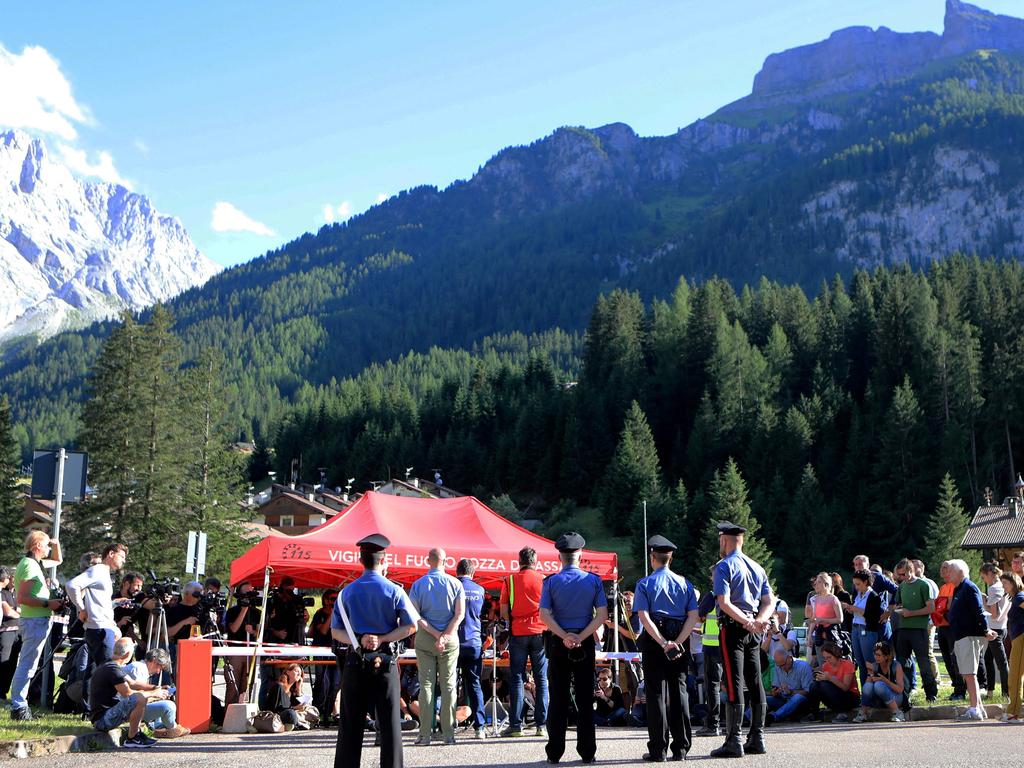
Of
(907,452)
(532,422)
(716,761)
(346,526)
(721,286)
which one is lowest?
(716,761)

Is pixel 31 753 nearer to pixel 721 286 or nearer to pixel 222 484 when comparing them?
pixel 222 484

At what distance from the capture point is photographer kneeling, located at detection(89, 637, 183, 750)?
1051cm

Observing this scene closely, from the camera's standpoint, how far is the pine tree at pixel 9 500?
1999 inches

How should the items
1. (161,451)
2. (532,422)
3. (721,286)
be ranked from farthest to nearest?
(721,286)
(532,422)
(161,451)

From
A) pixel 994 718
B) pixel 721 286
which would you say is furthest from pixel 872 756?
pixel 721 286

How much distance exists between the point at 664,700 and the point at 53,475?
8.91 meters

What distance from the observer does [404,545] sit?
14984 millimetres

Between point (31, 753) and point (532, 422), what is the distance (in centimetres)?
9300

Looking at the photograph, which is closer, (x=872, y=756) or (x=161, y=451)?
(x=872, y=756)

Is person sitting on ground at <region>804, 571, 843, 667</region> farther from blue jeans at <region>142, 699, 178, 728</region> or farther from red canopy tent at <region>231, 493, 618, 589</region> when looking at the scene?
blue jeans at <region>142, 699, 178, 728</region>

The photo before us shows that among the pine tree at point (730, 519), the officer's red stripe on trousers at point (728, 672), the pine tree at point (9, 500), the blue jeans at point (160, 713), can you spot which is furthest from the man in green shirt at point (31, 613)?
the pine tree at point (730, 519)

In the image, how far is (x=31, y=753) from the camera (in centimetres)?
959

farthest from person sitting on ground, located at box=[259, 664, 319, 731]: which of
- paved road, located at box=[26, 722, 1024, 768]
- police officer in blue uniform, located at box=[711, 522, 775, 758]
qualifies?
police officer in blue uniform, located at box=[711, 522, 775, 758]

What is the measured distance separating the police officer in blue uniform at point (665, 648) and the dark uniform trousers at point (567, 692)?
482 mm
